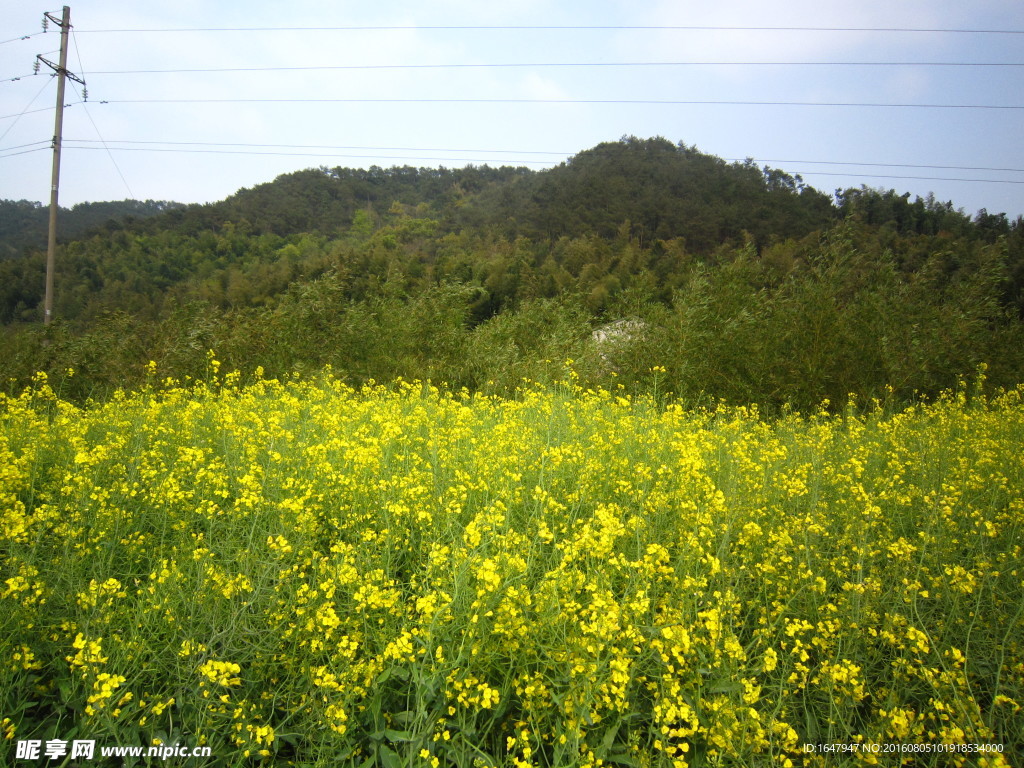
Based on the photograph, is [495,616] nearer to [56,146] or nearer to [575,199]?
[56,146]

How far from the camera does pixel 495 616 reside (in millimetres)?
2188

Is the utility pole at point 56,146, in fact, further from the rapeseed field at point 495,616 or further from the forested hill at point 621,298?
the rapeseed field at point 495,616

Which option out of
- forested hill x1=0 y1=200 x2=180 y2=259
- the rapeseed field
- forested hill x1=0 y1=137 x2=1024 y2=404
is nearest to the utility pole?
forested hill x1=0 y1=137 x2=1024 y2=404

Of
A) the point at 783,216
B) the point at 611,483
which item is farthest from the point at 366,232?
the point at 611,483

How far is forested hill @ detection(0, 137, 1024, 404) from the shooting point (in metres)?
8.29

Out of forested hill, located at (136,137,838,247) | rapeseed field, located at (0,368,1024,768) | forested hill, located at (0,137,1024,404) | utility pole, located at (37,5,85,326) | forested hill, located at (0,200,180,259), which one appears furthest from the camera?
forested hill, located at (0,200,180,259)

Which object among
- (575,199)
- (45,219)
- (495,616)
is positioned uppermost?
(575,199)

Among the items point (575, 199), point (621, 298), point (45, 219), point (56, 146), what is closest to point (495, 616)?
point (621, 298)

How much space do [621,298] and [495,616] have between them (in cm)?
985

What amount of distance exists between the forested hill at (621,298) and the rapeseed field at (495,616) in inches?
201

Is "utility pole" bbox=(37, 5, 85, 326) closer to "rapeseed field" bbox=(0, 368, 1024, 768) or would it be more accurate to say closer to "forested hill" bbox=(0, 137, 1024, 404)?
"forested hill" bbox=(0, 137, 1024, 404)

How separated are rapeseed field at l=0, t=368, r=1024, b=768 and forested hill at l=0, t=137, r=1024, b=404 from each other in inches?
201

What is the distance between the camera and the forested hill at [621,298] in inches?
326

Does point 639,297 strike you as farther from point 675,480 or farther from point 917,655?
point 917,655
